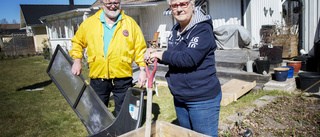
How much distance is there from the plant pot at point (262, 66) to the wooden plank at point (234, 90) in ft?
2.07

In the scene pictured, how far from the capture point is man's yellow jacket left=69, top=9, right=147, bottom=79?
2.75 meters

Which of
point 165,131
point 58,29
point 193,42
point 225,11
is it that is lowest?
point 165,131

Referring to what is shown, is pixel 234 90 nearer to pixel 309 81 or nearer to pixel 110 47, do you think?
pixel 309 81

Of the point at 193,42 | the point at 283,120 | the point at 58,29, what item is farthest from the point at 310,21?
the point at 58,29

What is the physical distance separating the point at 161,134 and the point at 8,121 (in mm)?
4063

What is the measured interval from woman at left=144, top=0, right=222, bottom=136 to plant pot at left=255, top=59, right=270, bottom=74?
186 inches

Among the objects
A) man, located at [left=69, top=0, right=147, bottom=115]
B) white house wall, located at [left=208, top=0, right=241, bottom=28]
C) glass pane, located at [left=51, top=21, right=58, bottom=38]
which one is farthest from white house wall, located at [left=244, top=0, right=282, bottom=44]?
glass pane, located at [left=51, top=21, right=58, bottom=38]

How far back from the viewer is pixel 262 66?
6.11 meters

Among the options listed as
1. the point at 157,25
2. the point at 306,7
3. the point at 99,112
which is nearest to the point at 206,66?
the point at 99,112

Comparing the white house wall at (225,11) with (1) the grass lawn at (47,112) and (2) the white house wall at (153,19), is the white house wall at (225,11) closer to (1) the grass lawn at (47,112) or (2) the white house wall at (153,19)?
(2) the white house wall at (153,19)

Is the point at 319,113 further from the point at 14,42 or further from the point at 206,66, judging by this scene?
the point at 14,42

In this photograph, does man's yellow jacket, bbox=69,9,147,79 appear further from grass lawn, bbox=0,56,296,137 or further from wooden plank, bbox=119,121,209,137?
grass lawn, bbox=0,56,296,137

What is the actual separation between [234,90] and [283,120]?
1.47m

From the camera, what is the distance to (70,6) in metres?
29.2
